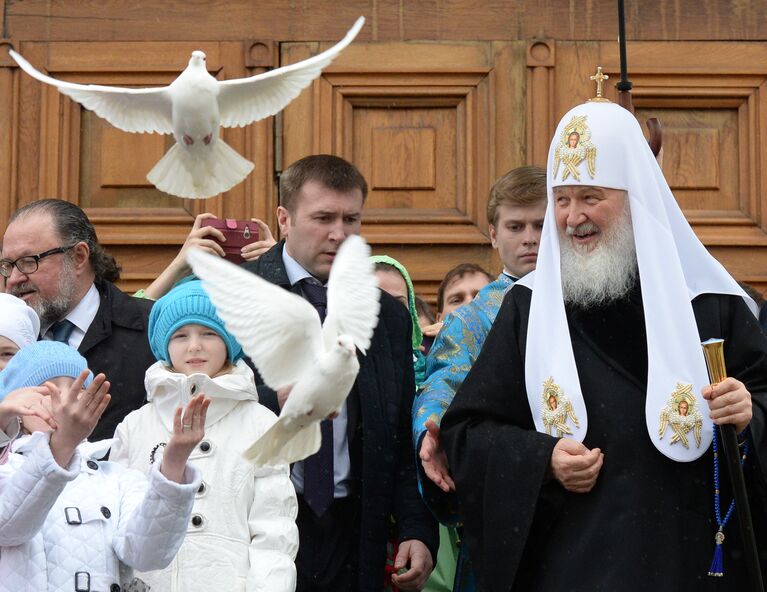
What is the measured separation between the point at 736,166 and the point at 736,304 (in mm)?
2866

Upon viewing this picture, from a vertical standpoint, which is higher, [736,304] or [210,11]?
[210,11]

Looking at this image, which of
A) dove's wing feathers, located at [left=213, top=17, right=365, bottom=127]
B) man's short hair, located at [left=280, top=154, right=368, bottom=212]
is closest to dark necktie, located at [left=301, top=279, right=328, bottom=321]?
man's short hair, located at [left=280, top=154, right=368, bottom=212]

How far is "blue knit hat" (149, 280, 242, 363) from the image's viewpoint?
5164 millimetres

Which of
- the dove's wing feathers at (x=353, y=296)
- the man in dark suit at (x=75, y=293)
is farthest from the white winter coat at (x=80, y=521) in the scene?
the man in dark suit at (x=75, y=293)

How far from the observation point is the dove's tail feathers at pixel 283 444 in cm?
443

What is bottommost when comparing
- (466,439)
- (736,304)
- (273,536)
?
(273,536)

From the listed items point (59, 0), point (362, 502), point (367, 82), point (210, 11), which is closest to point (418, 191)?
point (367, 82)

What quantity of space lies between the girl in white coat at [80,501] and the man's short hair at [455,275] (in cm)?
246

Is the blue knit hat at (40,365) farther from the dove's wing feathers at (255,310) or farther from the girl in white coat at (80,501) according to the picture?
the dove's wing feathers at (255,310)

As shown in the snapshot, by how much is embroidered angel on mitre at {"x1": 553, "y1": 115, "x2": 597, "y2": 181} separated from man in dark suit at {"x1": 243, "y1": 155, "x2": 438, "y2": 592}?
3.33ft

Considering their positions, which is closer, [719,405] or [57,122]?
[719,405]

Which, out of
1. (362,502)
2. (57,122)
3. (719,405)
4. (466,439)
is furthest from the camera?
(57,122)

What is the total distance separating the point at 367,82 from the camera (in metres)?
7.75

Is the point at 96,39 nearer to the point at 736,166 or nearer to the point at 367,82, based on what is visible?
the point at 367,82
